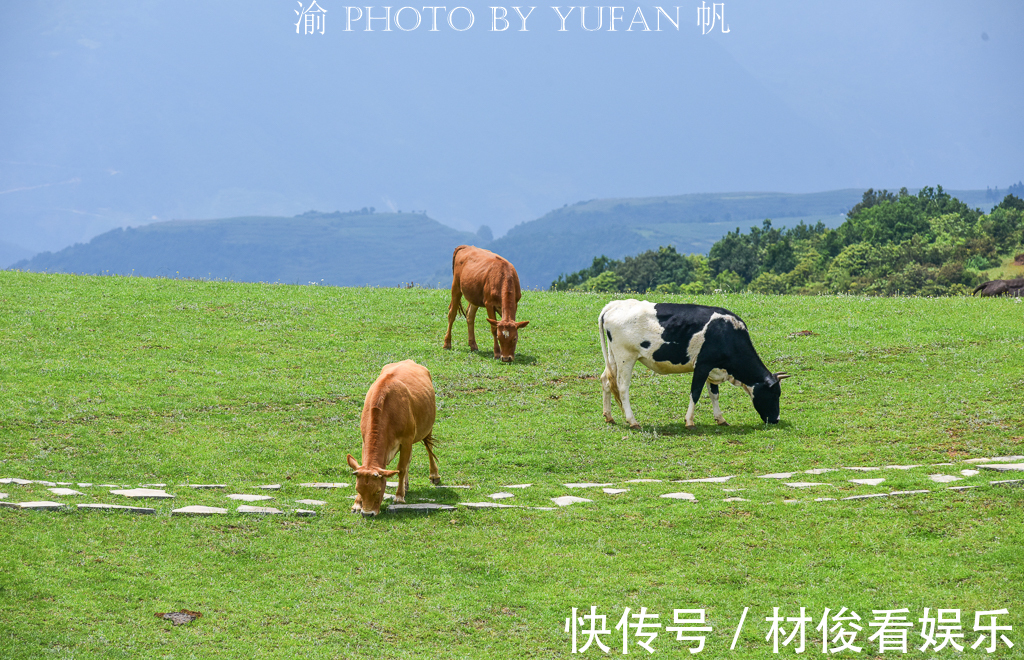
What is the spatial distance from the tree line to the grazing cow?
4094cm

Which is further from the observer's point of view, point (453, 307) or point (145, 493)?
point (453, 307)

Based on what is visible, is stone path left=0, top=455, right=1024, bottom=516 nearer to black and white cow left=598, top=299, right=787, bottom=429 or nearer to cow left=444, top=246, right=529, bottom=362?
black and white cow left=598, top=299, right=787, bottom=429

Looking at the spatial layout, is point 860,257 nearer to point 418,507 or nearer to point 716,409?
point 716,409

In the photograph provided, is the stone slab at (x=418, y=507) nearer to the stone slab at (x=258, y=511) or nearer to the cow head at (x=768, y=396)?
the stone slab at (x=258, y=511)

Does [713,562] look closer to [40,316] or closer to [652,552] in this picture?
[652,552]

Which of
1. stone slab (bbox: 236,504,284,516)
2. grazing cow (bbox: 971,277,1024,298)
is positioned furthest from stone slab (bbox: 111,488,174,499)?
grazing cow (bbox: 971,277,1024,298)

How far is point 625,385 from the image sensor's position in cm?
2306

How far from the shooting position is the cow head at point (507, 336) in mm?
28984

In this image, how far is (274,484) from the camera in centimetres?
1839

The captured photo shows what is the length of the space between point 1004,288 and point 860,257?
6989cm

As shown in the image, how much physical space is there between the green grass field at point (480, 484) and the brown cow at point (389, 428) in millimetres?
563

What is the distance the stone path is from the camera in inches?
639

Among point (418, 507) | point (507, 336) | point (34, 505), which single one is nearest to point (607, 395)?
point (507, 336)

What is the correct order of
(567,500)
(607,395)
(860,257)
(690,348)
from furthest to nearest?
1. (860,257)
2. (607,395)
3. (690,348)
4. (567,500)
